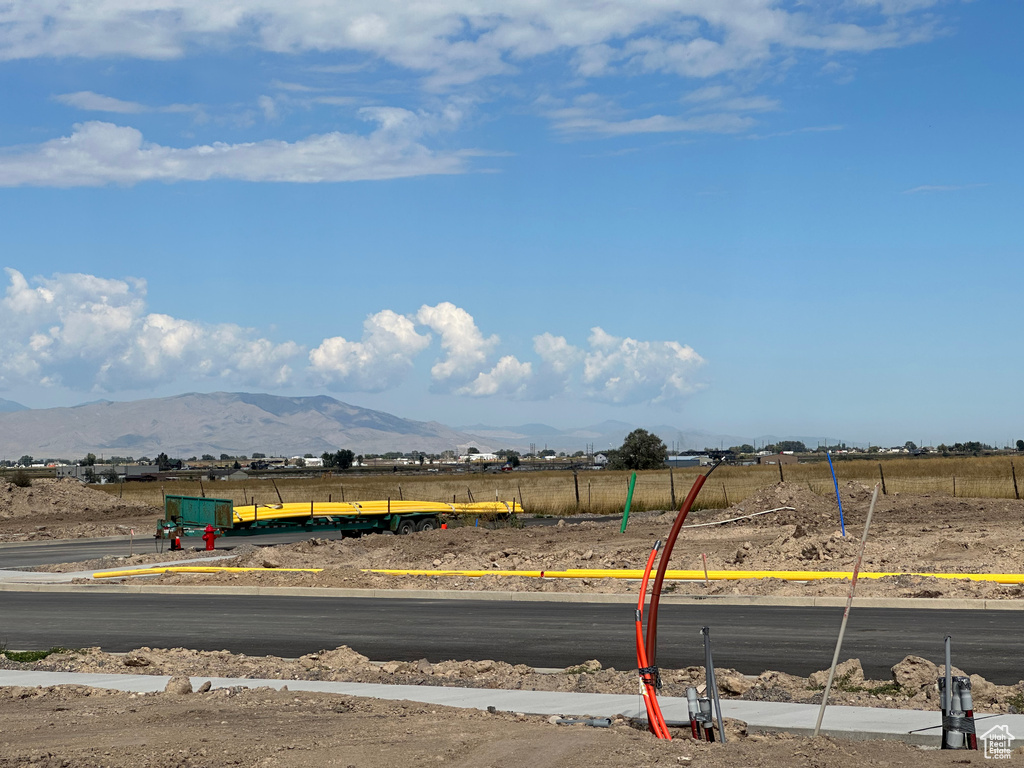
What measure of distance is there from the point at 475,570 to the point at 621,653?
1075 cm

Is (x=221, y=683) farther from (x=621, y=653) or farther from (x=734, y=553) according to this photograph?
(x=734, y=553)

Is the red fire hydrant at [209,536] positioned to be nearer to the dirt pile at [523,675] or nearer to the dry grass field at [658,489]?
the dry grass field at [658,489]

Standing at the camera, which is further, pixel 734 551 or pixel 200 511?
pixel 200 511

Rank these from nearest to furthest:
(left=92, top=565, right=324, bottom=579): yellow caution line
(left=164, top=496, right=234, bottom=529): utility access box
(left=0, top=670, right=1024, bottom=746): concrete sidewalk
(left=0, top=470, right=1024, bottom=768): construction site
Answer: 1. (left=0, top=470, right=1024, bottom=768): construction site
2. (left=0, top=670, right=1024, bottom=746): concrete sidewalk
3. (left=92, top=565, right=324, bottom=579): yellow caution line
4. (left=164, top=496, right=234, bottom=529): utility access box

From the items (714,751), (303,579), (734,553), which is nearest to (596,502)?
(734,553)

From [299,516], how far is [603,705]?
24.3 m

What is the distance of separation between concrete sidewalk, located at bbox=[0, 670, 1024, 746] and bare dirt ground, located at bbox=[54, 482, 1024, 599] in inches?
363

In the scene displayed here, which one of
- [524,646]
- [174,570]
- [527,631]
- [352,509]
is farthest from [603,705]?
[352,509]

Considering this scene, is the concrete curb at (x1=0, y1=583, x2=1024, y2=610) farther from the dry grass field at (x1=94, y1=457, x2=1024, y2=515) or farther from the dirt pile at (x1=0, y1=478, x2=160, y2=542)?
the dry grass field at (x1=94, y1=457, x2=1024, y2=515)

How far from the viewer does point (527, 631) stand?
50.7 ft

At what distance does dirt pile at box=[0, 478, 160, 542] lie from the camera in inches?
1689

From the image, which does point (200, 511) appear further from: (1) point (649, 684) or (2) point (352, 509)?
(1) point (649, 684)

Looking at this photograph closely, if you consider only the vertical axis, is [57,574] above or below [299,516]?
below

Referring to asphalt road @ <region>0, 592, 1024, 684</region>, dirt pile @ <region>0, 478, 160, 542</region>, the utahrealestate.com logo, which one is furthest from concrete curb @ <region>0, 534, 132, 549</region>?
the utahrealestate.com logo
